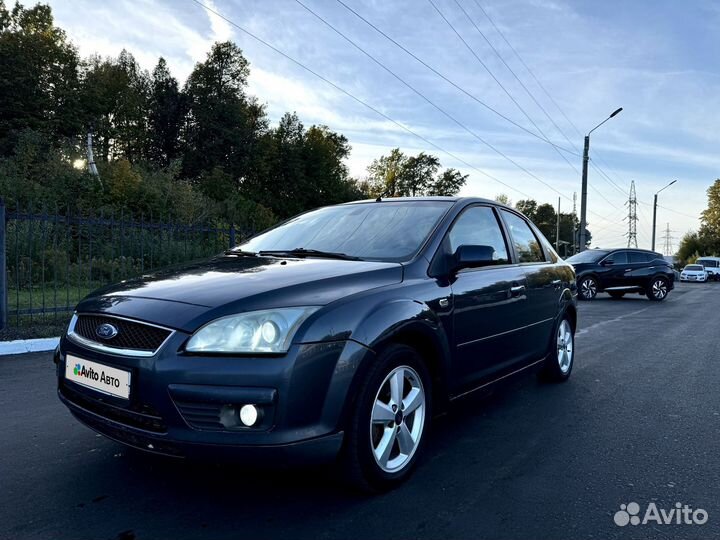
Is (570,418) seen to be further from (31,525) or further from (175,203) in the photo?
(175,203)

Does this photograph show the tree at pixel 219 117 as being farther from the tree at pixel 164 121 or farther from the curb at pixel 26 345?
the curb at pixel 26 345

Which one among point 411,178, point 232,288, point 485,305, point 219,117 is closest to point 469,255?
point 485,305

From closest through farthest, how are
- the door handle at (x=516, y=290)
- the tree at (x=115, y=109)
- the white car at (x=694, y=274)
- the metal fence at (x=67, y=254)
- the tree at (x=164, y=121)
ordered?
1. the door handle at (x=516, y=290)
2. the metal fence at (x=67, y=254)
3. the white car at (x=694, y=274)
4. the tree at (x=115, y=109)
5. the tree at (x=164, y=121)

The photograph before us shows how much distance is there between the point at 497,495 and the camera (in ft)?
9.27

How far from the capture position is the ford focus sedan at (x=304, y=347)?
2375 millimetres

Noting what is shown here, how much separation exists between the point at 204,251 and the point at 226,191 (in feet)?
112

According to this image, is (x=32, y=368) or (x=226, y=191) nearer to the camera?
(x=32, y=368)

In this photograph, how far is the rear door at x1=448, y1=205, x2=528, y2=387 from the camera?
3.44 meters

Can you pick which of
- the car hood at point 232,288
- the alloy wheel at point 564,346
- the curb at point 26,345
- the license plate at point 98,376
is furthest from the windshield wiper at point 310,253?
the curb at point 26,345

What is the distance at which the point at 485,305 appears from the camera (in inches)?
144

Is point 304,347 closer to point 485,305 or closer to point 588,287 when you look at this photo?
point 485,305

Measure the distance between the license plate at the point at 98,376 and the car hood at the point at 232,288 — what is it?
0.25 m

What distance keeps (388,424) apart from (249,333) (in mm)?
892

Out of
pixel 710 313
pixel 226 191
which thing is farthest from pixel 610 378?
pixel 226 191
